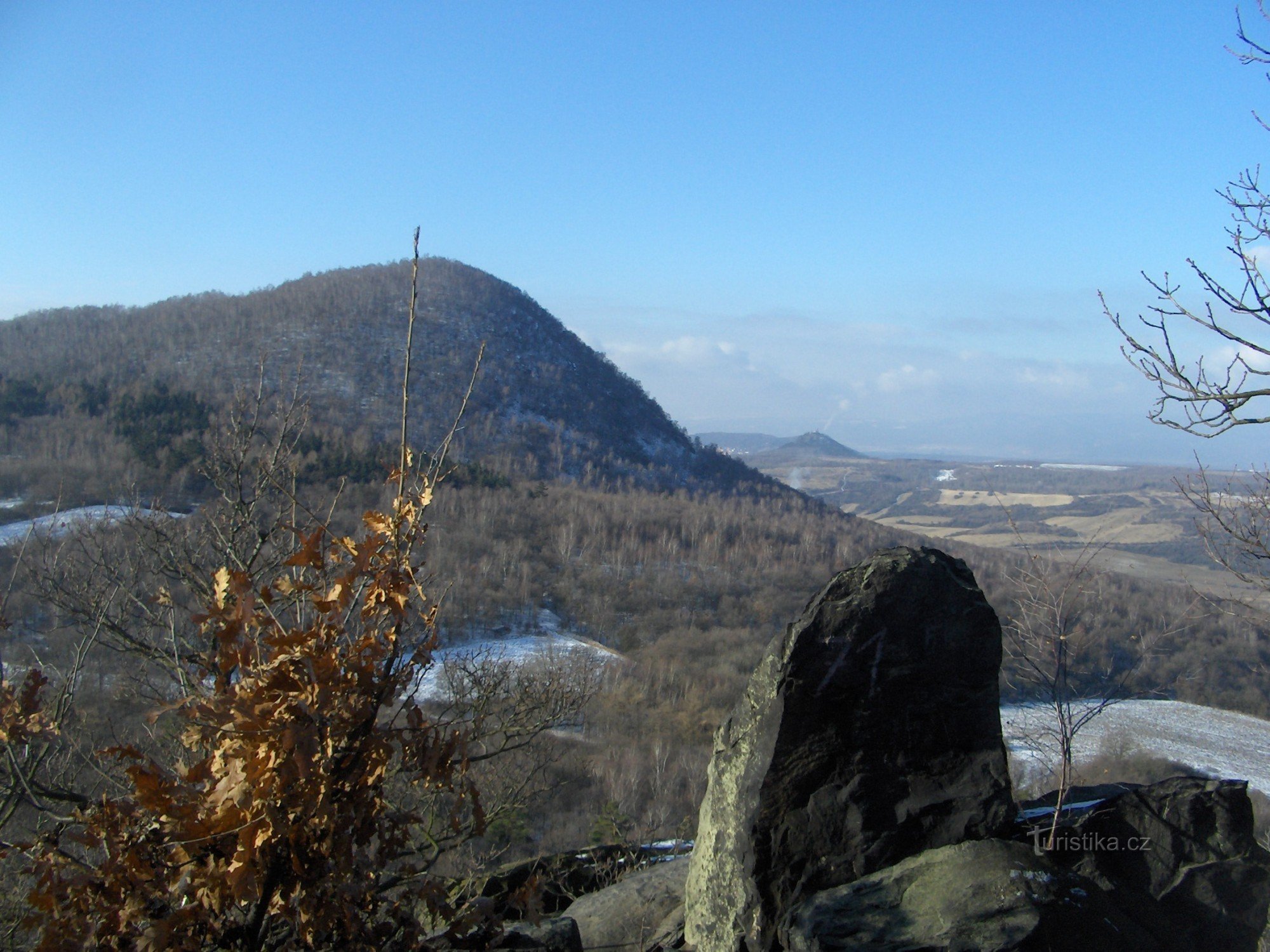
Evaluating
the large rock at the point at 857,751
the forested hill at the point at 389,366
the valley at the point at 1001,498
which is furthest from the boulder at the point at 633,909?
the forested hill at the point at 389,366

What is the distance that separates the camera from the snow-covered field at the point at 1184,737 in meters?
21.2

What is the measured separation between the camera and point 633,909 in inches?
265

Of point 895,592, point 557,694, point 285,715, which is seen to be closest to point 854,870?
point 895,592

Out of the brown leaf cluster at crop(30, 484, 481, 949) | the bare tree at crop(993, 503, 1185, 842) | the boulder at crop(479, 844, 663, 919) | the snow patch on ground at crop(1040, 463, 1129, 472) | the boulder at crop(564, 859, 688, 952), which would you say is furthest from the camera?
the snow patch on ground at crop(1040, 463, 1129, 472)

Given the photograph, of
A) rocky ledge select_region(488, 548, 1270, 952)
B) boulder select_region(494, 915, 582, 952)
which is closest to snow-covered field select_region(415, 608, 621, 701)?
boulder select_region(494, 915, 582, 952)

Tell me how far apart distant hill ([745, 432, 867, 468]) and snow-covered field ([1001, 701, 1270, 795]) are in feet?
296

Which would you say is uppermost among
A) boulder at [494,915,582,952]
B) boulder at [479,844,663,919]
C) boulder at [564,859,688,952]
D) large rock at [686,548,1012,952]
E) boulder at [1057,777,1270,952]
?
large rock at [686,548,1012,952]

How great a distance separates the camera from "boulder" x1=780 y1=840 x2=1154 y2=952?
4.24 metres

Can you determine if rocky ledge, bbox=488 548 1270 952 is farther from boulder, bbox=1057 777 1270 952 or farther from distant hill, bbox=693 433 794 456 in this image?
distant hill, bbox=693 433 794 456

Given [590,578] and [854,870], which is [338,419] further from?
[854,870]

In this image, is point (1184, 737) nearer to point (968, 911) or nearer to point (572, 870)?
point (572, 870)

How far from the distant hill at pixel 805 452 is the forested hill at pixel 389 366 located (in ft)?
126

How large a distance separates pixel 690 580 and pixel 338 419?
32930mm

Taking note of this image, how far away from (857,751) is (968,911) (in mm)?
1110
